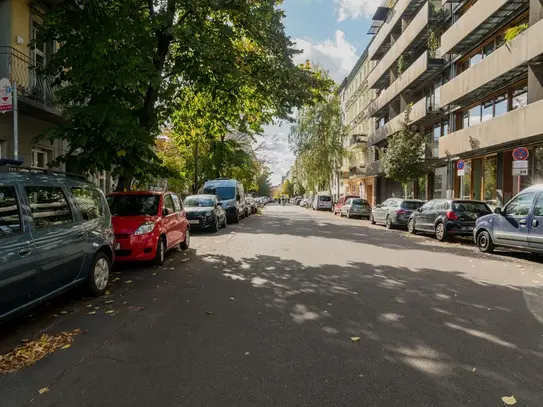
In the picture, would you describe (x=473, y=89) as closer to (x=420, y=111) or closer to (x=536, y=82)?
(x=536, y=82)

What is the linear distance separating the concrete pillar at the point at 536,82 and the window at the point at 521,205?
8.14 m

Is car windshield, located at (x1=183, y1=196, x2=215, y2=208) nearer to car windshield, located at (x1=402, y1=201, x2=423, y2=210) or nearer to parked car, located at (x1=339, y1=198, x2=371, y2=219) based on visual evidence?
car windshield, located at (x1=402, y1=201, x2=423, y2=210)

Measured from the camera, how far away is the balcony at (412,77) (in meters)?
25.9

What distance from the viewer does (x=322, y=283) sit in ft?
23.8

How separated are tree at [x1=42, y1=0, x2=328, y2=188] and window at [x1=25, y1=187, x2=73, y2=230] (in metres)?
3.87

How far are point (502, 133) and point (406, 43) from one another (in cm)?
1491

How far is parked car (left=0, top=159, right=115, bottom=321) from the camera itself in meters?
4.44

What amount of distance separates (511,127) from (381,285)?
44.8ft

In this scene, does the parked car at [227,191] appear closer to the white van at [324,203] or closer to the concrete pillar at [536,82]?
the concrete pillar at [536,82]

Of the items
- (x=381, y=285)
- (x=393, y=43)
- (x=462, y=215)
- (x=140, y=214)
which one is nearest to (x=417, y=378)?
(x=381, y=285)

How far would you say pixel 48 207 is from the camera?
534cm

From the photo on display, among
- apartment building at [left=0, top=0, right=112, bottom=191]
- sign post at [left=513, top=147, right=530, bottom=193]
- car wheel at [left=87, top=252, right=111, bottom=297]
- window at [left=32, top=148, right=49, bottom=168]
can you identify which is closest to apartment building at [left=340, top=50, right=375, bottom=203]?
sign post at [left=513, top=147, right=530, bottom=193]

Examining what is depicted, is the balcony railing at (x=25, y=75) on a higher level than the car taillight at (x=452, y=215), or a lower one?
higher

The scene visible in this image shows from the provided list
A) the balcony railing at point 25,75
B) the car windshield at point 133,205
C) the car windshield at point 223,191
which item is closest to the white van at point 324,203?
the car windshield at point 223,191
